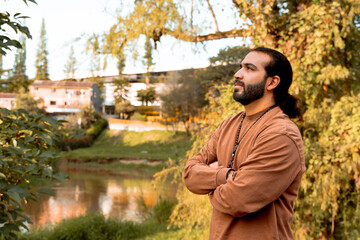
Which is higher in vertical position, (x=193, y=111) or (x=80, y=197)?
(x=193, y=111)

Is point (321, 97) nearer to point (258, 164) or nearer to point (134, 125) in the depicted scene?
point (258, 164)

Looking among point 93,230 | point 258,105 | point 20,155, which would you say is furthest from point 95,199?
point 258,105

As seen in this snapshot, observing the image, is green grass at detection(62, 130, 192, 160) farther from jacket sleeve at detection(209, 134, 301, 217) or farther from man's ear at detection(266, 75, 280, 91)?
jacket sleeve at detection(209, 134, 301, 217)

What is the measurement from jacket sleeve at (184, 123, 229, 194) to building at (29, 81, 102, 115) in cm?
3255

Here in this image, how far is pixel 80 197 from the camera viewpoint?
44.9ft

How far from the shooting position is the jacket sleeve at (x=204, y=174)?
1.51 m

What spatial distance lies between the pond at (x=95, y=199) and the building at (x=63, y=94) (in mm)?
17137

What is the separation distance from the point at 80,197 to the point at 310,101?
35.2 ft

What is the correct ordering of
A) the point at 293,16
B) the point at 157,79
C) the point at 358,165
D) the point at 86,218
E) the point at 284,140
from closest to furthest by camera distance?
the point at 284,140
the point at 358,165
the point at 293,16
the point at 86,218
the point at 157,79

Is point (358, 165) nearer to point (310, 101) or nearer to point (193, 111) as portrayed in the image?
point (310, 101)

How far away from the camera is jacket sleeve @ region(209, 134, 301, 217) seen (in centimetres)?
135

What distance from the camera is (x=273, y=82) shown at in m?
1.56

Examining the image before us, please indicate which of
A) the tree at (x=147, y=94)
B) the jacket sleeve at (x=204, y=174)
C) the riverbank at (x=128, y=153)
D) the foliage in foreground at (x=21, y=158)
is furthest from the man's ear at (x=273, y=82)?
the tree at (x=147, y=94)

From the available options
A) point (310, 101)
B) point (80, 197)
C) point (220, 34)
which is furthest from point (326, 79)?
point (80, 197)
